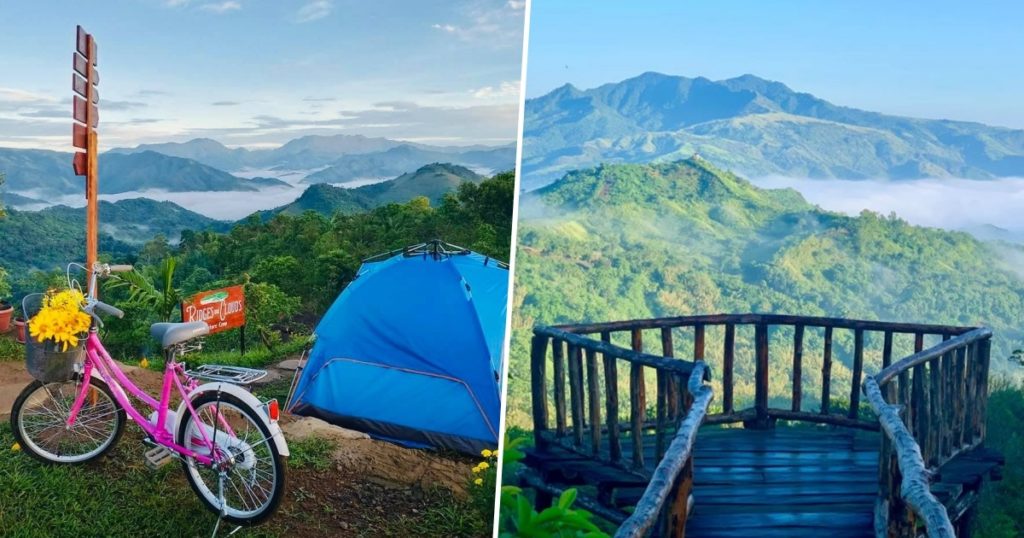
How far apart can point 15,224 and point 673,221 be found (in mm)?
3743

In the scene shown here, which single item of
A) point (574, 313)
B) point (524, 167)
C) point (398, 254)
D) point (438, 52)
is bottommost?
point (574, 313)

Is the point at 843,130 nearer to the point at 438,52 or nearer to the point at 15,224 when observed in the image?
the point at 438,52

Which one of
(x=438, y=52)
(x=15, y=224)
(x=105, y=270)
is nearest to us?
(x=105, y=270)

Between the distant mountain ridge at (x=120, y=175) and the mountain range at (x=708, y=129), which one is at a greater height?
the mountain range at (x=708, y=129)

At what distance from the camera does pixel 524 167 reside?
5676 mm

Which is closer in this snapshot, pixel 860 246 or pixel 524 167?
pixel 860 246

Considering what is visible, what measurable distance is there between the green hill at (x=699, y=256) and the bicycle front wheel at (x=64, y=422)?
6.12ft

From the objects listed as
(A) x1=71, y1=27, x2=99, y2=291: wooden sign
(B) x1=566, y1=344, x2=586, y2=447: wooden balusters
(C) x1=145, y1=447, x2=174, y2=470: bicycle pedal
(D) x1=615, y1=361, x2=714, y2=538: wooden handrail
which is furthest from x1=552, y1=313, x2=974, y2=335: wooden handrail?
(A) x1=71, y1=27, x2=99, y2=291: wooden sign

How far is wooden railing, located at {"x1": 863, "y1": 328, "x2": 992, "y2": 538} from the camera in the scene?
224 cm

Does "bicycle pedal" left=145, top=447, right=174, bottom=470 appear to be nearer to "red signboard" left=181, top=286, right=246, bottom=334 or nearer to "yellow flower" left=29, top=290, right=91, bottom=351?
"yellow flower" left=29, top=290, right=91, bottom=351

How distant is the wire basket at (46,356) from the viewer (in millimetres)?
2863

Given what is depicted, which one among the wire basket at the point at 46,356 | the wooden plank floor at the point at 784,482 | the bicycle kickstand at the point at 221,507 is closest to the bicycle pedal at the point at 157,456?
the bicycle kickstand at the point at 221,507

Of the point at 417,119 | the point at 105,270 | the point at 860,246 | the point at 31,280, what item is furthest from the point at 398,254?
the point at 860,246

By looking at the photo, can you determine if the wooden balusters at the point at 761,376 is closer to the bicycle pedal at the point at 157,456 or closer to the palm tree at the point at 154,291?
the bicycle pedal at the point at 157,456
